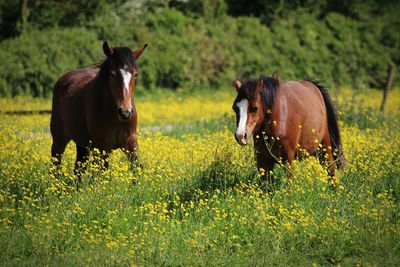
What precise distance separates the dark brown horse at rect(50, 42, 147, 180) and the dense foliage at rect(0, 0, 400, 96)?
367 inches

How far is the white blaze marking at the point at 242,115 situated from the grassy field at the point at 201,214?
0.67 metres

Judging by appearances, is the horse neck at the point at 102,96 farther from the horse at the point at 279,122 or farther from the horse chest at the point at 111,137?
the horse at the point at 279,122

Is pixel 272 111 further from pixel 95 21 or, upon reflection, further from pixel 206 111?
pixel 95 21

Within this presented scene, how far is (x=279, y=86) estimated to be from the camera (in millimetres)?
9289

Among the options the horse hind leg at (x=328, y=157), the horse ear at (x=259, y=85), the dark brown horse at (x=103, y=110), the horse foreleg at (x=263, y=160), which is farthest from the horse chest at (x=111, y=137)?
the horse hind leg at (x=328, y=157)

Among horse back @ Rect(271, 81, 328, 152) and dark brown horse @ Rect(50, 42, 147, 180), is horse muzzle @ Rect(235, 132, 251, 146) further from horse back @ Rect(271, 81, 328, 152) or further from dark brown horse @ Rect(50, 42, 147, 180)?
dark brown horse @ Rect(50, 42, 147, 180)

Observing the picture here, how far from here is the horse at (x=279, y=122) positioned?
8.66m

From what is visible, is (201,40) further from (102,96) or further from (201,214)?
(201,214)

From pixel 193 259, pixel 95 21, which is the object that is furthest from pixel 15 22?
pixel 193 259

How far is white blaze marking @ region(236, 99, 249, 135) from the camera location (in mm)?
8438

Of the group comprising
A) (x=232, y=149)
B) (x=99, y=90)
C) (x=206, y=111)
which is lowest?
(x=206, y=111)

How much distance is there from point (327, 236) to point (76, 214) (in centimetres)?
288

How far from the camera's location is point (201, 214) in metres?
8.30

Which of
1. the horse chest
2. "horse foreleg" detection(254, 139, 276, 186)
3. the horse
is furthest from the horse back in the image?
the horse chest
